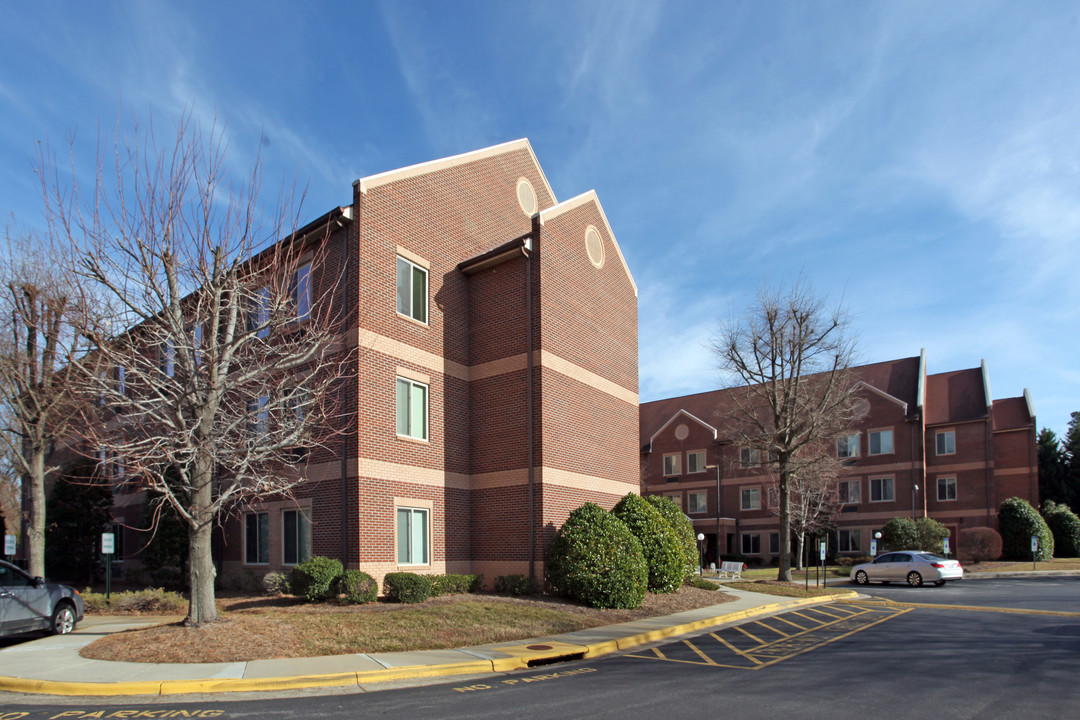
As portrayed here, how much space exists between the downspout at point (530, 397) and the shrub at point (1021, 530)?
36327 mm

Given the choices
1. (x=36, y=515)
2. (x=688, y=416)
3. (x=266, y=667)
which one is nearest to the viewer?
(x=266, y=667)

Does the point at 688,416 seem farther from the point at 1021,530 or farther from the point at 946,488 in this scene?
the point at 1021,530

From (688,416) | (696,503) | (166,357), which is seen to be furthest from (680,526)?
(688,416)

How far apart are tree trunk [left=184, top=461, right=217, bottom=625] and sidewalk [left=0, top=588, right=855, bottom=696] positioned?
178cm

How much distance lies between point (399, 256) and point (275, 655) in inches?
450

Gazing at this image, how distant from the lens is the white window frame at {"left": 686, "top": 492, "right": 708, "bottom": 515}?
Answer: 176ft

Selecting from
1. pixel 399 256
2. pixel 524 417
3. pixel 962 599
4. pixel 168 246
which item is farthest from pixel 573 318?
pixel 962 599

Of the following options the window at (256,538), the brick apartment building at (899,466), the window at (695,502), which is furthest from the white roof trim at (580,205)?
the window at (695,502)

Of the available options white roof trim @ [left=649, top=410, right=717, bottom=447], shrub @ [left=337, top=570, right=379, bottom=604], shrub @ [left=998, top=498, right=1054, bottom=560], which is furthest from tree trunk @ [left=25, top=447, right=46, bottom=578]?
shrub @ [left=998, top=498, right=1054, bottom=560]

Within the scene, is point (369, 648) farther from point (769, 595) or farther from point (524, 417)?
point (769, 595)

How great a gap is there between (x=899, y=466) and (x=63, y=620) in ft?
148

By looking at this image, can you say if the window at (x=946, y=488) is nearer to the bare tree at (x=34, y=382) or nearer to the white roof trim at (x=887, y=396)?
the white roof trim at (x=887, y=396)

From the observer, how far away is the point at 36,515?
20.4m

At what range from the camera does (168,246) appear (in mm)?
13328
